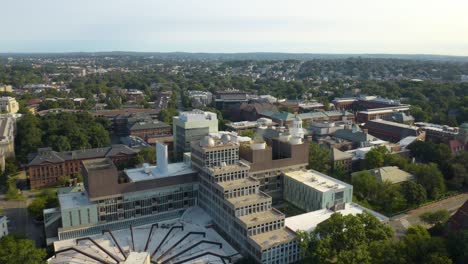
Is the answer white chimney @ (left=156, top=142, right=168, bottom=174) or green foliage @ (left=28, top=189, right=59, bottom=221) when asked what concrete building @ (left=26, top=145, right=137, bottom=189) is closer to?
green foliage @ (left=28, top=189, right=59, bottom=221)

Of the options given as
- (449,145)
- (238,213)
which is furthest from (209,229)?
(449,145)

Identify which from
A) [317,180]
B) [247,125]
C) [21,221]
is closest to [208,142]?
[317,180]

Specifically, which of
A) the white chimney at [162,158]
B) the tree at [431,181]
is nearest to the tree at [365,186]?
the tree at [431,181]

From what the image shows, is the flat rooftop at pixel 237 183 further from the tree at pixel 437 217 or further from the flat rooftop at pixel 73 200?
the tree at pixel 437 217

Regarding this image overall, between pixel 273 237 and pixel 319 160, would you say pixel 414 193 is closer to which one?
pixel 319 160

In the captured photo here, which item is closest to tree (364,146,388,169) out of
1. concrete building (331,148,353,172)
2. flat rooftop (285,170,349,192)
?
concrete building (331,148,353,172)

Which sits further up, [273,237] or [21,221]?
[273,237]
